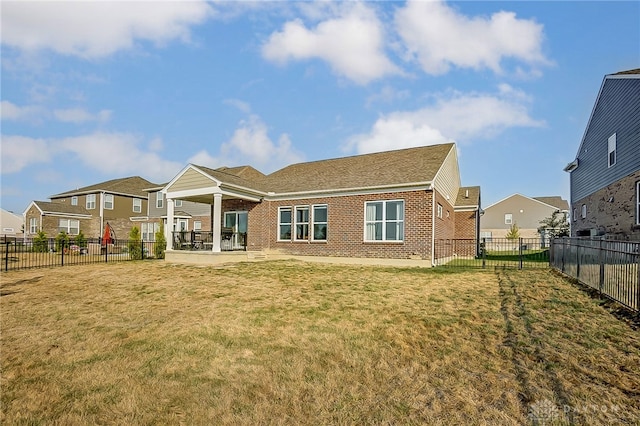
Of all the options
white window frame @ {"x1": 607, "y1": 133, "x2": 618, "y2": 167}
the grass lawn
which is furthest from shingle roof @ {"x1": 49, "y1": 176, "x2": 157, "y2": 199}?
white window frame @ {"x1": 607, "y1": 133, "x2": 618, "y2": 167}

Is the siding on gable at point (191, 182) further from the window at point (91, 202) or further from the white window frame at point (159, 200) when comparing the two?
the window at point (91, 202)

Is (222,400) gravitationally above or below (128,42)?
below

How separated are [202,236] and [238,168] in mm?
12170

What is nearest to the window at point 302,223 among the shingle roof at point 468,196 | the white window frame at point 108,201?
the shingle roof at point 468,196

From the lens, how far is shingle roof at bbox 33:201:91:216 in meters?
34.6

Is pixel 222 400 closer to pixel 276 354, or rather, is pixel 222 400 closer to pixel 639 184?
pixel 276 354

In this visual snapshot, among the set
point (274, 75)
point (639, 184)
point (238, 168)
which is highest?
point (274, 75)

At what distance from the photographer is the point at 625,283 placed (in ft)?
22.5

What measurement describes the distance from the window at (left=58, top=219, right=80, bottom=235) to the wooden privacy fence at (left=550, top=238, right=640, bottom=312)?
41.7 meters

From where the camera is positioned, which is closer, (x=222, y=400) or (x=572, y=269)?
(x=222, y=400)

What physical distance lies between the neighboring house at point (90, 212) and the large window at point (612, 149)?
3733 cm

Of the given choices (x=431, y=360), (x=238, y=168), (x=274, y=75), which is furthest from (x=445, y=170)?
(x=238, y=168)

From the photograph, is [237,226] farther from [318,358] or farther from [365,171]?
[318,358]

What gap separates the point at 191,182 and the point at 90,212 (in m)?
26.2
